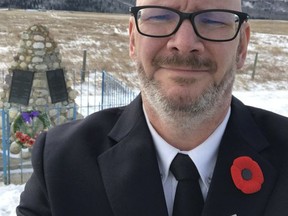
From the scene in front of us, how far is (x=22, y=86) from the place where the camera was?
22.4 ft

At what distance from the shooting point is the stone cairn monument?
686 centimetres

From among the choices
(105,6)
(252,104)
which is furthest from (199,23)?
(105,6)

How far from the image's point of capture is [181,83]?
4.85 feet

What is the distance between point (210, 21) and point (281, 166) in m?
0.66

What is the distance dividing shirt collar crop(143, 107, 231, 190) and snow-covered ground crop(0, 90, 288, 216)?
3816 mm

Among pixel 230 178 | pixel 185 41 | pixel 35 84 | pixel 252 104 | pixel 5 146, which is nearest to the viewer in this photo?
pixel 185 41

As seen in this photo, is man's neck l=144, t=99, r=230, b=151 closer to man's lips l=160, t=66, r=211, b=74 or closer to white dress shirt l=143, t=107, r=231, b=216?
white dress shirt l=143, t=107, r=231, b=216

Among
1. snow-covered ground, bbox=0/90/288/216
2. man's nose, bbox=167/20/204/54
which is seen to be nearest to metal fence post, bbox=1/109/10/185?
snow-covered ground, bbox=0/90/288/216

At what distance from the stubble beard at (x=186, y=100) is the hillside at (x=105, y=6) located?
1960 inches

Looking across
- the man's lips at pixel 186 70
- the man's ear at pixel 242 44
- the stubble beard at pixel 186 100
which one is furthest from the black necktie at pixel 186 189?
the man's ear at pixel 242 44

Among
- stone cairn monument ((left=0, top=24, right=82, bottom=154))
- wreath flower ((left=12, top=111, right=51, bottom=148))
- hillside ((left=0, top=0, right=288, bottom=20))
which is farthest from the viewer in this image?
hillside ((left=0, top=0, right=288, bottom=20))

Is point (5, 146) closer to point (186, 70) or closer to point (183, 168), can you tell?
point (183, 168)

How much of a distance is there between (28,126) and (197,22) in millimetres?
5857

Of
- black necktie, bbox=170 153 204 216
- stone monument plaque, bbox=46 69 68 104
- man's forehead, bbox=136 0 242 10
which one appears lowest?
stone monument plaque, bbox=46 69 68 104
